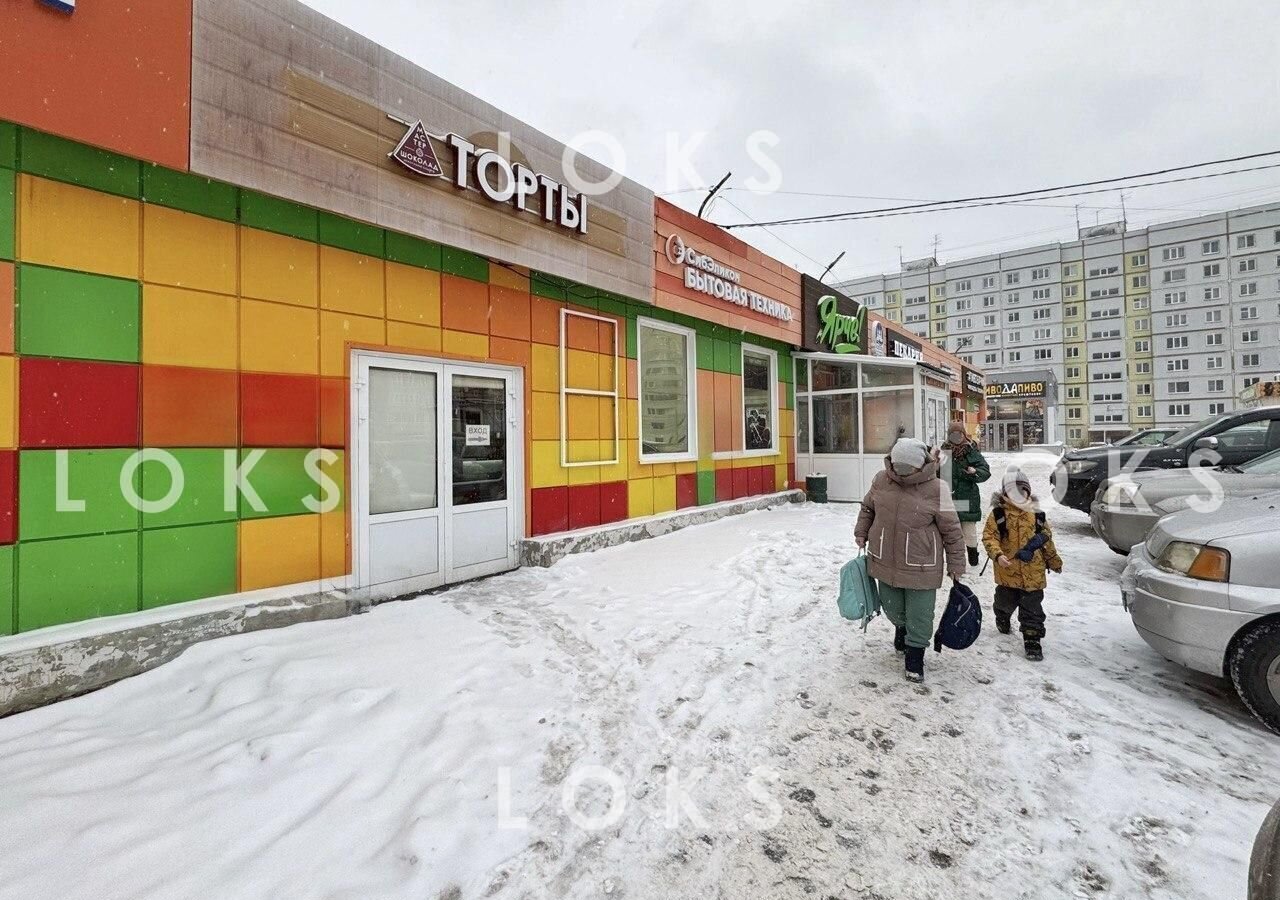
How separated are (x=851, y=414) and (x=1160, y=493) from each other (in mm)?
6090

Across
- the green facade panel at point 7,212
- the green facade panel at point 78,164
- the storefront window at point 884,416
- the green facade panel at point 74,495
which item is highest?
the green facade panel at point 78,164

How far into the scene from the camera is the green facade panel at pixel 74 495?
3473 mm

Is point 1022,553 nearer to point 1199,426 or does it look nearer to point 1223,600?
→ point 1223,600

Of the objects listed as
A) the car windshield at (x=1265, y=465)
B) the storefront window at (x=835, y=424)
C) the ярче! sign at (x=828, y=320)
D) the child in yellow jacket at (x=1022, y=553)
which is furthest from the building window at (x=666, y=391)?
the car windshield at (x=1265, y=465)

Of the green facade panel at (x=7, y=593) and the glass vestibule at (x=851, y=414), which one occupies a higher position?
the glass vestibule at (x=851, y=414)

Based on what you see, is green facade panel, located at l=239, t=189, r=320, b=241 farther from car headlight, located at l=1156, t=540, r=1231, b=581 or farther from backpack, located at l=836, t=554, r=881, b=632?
car headlight, located at l=1156, t=540, r=1231, b=581

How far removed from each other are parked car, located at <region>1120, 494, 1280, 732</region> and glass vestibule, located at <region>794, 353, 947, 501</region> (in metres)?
8.05

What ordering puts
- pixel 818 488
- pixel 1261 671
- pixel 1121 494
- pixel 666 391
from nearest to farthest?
pixel 1261 671
pixel 1121 494
pixel 666 391
pixel 818 488

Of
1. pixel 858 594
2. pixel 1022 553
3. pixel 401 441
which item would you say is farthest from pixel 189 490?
pixel 1022 553

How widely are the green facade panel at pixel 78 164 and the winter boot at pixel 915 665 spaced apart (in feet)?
20.2

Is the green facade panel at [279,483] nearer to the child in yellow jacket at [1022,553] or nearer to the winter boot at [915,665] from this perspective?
the winter boot at [915,665]

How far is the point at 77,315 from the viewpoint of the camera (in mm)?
3631

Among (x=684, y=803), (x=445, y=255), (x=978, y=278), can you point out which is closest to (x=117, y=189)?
(x=445, y=255)

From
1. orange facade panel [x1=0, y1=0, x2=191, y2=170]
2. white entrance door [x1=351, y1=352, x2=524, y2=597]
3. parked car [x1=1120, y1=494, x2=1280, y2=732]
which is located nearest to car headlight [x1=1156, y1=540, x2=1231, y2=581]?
parked car [x1=1120, y1=494, x2=1280, y2=732]
